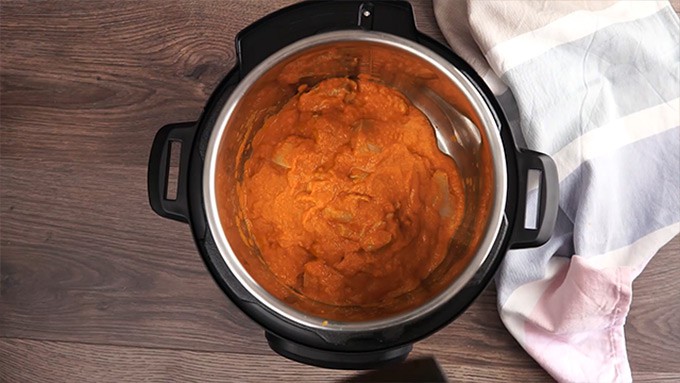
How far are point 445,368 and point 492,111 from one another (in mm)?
385

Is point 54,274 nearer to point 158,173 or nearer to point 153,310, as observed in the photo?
point 153,310

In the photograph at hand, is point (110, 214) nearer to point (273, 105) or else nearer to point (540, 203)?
point (273, 105)

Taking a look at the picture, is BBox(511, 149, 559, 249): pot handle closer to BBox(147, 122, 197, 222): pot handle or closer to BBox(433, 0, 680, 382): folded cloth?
BBox(433, 0, 680, 382): folded cloth

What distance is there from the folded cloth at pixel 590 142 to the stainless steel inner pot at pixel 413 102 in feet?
0.36

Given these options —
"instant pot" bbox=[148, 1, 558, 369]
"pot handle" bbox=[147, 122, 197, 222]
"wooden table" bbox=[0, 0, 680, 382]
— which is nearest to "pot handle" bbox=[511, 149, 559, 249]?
"instant pot" bbox=[148, 1, 558, 369]

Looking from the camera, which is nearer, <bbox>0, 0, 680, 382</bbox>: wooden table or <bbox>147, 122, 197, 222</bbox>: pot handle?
<bbox>147, 122, 197, 222</bbox>: pot handle

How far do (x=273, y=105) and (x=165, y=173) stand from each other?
0.52 feet

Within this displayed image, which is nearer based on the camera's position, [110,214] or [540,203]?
[540,203]

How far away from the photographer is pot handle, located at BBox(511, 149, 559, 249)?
2.64 feet

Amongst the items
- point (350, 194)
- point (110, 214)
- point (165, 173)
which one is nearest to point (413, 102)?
point (350, 194)

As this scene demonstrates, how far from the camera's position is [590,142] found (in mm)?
941

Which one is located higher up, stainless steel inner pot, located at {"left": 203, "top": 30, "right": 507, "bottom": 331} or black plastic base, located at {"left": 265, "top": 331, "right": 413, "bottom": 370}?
stainless steel inner pot, located at {"left": 203, "top": 30, "right": 507, "bottom": 331}

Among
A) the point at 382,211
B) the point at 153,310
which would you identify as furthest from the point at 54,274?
the point at 382,211

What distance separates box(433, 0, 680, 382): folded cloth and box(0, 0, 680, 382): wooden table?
0.10 meters
